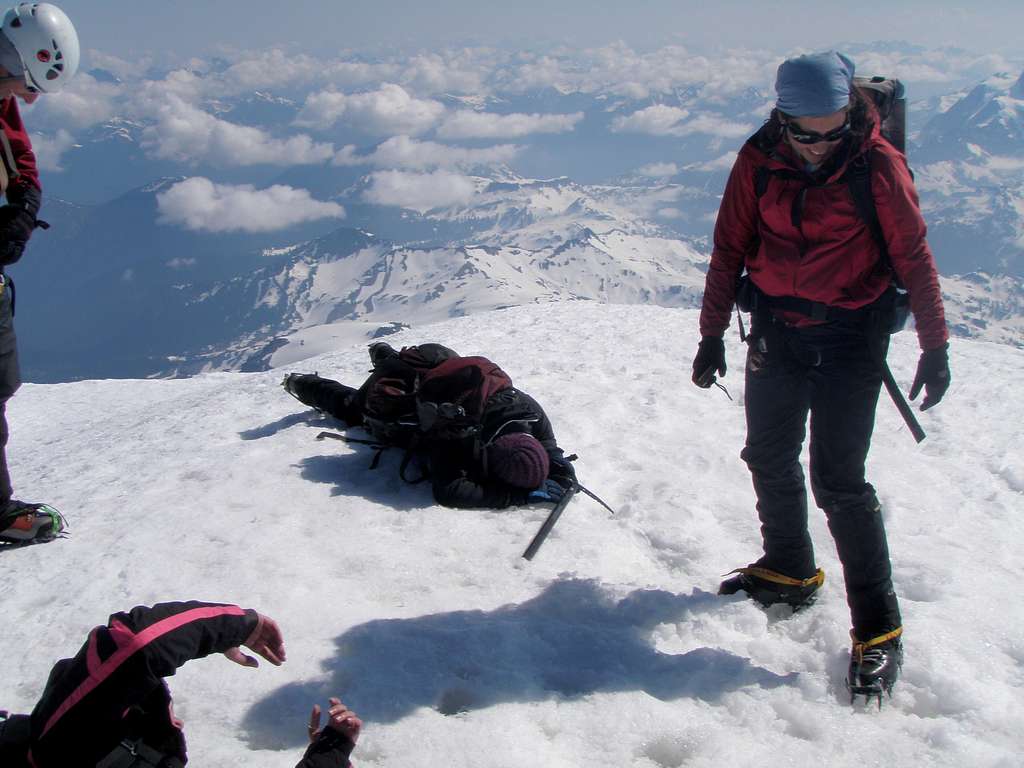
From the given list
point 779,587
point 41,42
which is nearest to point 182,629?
point 779,587

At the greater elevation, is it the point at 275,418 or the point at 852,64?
the point at 852,64

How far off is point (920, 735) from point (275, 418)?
8047 millimetres

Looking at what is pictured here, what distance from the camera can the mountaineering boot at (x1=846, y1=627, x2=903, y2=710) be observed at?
4.13 meters

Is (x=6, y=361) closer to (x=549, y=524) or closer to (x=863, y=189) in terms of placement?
(x=549, y=524)

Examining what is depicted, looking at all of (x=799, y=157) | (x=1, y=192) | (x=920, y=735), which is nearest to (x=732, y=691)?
(x=920, y=735)

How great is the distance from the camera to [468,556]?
6000 mm

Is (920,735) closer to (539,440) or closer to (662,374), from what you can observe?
(539,440)

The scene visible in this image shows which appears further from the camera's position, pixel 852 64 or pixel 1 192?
pixel 1 192

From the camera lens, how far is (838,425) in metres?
4.43

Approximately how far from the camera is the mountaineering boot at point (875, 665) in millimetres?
4133

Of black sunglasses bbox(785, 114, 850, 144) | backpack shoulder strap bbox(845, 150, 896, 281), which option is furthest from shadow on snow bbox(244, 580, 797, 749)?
black sunglasses bbox(785, 114, 850, 144)

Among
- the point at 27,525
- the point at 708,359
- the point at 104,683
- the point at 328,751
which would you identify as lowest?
the point at 27,525

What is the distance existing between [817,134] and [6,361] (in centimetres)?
612

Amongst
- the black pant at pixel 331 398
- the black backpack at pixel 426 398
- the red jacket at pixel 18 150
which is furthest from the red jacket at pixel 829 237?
the black pant at pixel 331 398
